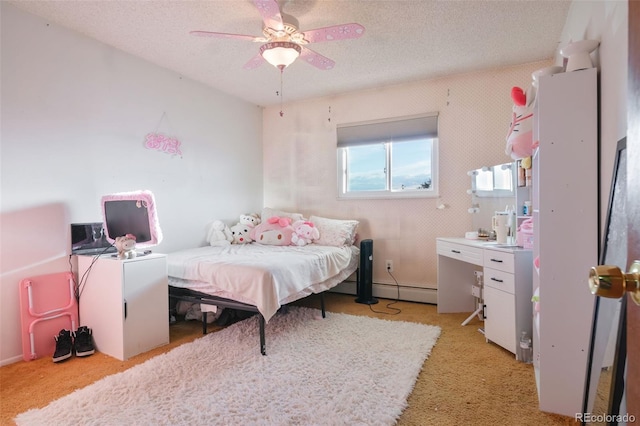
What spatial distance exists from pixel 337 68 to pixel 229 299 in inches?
93.6

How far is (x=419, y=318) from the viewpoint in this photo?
10.2ft

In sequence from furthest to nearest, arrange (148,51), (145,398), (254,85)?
(254,85), (148,51), (145,398)

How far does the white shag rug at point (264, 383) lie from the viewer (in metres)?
1.62

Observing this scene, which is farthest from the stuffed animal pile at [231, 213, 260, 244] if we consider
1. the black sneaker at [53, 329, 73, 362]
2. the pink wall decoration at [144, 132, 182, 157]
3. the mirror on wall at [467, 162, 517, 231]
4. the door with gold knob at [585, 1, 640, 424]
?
the door with gold knob at [585, 1, 640, 424]

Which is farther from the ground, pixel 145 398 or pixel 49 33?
pixel 49 33

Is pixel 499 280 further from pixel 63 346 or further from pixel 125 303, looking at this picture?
pixel 63 346

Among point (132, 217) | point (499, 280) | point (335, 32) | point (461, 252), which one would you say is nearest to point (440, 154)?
point (461, 252)

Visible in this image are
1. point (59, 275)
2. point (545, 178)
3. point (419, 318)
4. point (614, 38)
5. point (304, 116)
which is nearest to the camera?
point (614, 38)

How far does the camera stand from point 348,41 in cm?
271

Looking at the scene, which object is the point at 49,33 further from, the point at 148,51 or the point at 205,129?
the point at 205,129

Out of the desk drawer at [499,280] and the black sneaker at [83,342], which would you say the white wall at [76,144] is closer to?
the black sneaker at [83,342]

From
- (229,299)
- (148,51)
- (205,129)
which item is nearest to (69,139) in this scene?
(148,51)

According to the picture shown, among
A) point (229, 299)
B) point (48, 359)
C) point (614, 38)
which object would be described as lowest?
point (48, 359)

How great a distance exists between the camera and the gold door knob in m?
0.50
